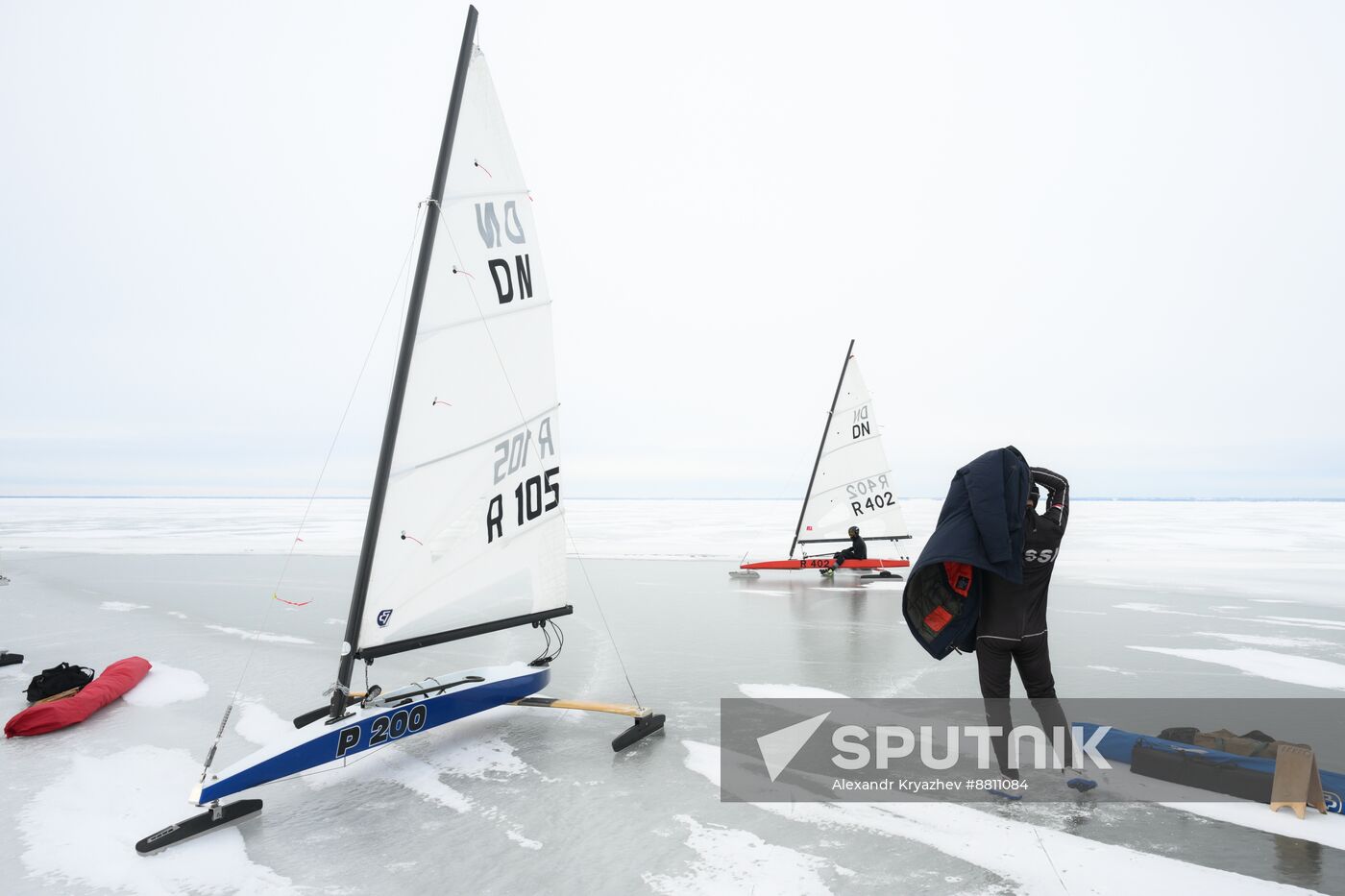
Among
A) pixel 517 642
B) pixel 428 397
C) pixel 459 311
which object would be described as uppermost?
pixel 459 311

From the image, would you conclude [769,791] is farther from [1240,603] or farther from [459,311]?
[1240,603]

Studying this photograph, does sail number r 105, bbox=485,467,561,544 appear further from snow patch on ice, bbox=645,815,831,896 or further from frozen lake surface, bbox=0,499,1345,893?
snow patch on ice, bbox=645,815,831,896

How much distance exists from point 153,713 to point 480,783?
122 inches

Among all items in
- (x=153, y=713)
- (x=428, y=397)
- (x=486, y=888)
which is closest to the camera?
(x=486, y=888)

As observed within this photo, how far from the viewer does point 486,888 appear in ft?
9.41

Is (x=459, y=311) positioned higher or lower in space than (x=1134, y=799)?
higher

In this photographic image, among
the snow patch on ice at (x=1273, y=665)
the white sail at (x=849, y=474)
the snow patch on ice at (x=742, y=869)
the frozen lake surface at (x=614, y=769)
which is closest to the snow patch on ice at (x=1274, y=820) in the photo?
the frozen lake surface at (x=614, y=769)

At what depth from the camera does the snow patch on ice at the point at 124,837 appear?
9.73ft

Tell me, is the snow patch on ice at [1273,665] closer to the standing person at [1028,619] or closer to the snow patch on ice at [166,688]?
the standing person at [1028,619]

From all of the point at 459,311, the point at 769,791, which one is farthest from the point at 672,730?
the point at 459,311

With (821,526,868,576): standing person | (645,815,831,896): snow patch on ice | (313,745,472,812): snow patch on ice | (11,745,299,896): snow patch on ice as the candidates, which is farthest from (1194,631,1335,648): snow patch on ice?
(11,745,299,896): snow patch on ice

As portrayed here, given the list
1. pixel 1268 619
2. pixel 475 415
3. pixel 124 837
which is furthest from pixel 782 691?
pixel 1268 619

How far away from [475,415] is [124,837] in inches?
108

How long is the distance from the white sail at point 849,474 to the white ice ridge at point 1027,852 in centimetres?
999
